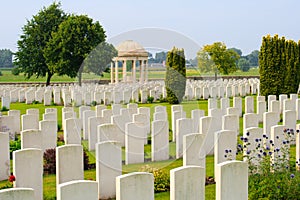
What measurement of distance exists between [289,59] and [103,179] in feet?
47.1

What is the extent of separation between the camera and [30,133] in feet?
26.4

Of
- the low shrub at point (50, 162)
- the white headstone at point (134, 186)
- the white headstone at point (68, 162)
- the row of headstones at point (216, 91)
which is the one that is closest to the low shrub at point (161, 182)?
the white headstone at point (68, 162)

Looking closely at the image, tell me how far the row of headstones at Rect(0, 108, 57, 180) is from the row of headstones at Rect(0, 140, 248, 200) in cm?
192

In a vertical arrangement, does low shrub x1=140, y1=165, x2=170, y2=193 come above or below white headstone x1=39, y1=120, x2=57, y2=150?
below

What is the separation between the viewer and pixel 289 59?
18.9 m

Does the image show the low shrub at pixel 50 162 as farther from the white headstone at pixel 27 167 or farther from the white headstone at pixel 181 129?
the white headstone at pixel 181 129

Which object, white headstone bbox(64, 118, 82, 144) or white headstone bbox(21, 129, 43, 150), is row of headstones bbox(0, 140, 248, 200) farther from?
white headstone bbox(64, 118, 82, 144)

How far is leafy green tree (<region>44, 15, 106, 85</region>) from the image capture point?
33156 millimetres

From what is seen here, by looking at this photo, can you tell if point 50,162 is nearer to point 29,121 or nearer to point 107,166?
point 107,166

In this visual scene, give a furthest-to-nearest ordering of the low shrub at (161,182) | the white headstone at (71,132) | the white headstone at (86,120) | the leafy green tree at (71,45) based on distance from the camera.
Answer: the leafy green tree at (71,45)
the white headstone at (86,120)
the white headstone at (71,132)
the low shrub at (161,182)

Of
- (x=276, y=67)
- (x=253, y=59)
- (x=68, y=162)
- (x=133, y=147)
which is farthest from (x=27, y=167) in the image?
(x=253, y=59)

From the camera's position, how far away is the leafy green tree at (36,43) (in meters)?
36.9

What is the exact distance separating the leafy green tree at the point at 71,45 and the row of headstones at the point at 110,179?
2684 centimetres

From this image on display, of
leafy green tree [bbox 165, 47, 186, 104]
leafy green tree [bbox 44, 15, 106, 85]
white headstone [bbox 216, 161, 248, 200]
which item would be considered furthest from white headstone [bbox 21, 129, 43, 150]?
leafy green tree [bbox 44, 15, 106, 85]
